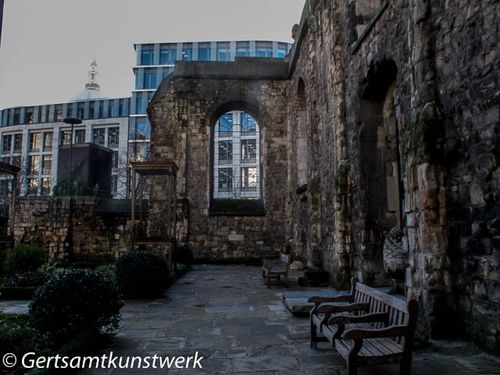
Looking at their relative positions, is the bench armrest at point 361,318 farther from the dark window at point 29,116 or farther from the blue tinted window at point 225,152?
the dark window at point 29,116

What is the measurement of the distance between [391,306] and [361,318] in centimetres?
30

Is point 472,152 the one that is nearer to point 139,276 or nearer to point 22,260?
point 139,276

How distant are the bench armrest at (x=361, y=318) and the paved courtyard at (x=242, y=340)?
1.47 feet

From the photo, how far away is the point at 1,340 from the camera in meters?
3.70

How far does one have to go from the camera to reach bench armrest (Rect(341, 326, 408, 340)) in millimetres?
3102

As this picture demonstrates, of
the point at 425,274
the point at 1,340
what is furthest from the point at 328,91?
the point at 1,340

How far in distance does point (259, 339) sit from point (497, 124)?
339 centimetres

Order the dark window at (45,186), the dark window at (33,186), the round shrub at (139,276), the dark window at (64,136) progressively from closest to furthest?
1. the round shrub at (139,276)
2. the dark window at (33,186)
3. the dark window at (45,186)
4. the dark window at (64,136)

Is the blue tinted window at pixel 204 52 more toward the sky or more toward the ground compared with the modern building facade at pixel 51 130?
more toward the sky

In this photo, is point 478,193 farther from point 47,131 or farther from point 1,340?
point 47,131

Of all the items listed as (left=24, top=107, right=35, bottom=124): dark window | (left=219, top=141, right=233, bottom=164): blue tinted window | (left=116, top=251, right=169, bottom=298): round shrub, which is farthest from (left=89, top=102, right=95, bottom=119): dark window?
(left=116, top=251, right=169, bottom=298): round shrub

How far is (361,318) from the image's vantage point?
3.61 meters

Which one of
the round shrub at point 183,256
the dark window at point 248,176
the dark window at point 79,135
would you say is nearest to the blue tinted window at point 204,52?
the dark window at point 79,135

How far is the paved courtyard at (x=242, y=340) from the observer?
3.79 meters
